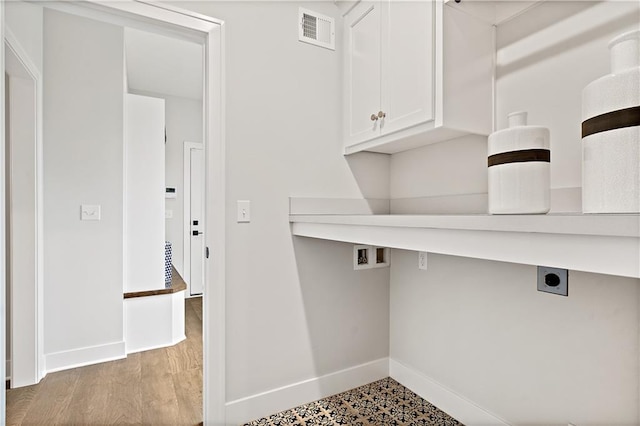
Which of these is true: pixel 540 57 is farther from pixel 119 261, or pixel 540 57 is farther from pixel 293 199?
pixel 119 261

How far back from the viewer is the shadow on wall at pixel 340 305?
6.61ft

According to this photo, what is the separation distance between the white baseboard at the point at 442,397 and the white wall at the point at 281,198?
0.73 ft

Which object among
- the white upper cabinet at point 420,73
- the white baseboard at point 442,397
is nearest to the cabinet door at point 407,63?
the white upper cabinet at point 420,73

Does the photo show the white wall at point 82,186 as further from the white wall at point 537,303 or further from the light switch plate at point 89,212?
the white wall at point 537,303

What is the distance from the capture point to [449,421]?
178cm

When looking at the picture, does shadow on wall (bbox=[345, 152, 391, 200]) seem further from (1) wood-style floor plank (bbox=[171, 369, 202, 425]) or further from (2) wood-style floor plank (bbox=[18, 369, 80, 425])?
(2) wood-style floor plank (bbox=[18, 369, 80, 425])

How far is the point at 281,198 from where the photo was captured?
75.7 inches

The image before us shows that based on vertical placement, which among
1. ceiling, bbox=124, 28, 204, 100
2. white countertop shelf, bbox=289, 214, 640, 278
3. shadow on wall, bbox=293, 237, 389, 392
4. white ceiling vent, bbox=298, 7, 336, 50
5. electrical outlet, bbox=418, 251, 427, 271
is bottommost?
shadow on wall, bbox=293, 237, 389, 392

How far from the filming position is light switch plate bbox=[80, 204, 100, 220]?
102 inches

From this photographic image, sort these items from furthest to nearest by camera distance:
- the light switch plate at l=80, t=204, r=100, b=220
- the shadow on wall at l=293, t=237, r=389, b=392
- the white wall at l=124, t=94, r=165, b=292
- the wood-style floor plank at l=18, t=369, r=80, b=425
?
1. the white wall at l=124, t=94, r=165, b=292
2. the light switch plate at l=80, t=204, r=100, b=220
3. the shadow on wall at l=293, t=237, r=389, b=392
4. the wood-style floor plank at l=18, t=369, r=80, b=425

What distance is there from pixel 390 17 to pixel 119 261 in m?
2.48

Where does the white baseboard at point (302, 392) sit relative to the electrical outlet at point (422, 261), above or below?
below

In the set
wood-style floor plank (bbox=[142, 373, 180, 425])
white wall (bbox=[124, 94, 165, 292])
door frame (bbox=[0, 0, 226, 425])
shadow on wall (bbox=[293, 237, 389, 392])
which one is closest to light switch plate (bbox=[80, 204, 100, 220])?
white wall (bbox=[124, 94, 165, 292])

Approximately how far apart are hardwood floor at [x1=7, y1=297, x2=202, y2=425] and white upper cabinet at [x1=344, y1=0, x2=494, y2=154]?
1834mm
